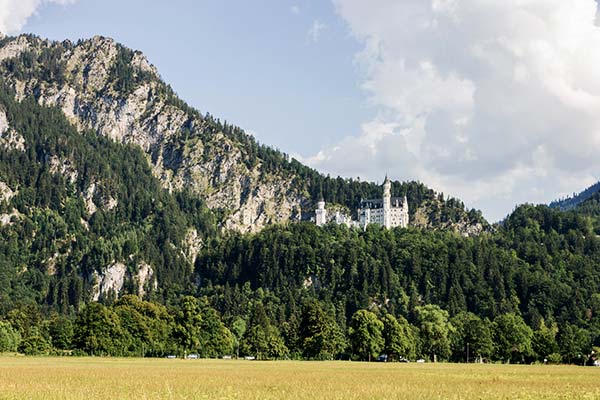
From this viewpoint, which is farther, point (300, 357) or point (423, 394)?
point (300, 357)

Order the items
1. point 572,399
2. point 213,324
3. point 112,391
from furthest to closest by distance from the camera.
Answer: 1. point 213,324
2. point 112,391
3. point 572,399

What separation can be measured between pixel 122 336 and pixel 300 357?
41376 millimetres

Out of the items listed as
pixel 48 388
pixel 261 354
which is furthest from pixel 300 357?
pixel 48 388

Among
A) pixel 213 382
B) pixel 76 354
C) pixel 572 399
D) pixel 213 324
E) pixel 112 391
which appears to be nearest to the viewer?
pixel 572 399

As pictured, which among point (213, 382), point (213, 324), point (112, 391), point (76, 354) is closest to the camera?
point (112, 391)

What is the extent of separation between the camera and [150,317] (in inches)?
7057

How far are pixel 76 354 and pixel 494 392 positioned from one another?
4595 inches

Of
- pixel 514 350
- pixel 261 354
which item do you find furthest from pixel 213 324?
pixel 514 350

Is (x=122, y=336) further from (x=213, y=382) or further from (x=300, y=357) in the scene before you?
(x=213, y=382)

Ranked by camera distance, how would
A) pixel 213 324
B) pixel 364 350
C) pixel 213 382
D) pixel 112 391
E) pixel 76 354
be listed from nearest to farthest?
pixel 112 391
pixel 213 382
pixel 76 354
pixel 364 350
pixel 213 324

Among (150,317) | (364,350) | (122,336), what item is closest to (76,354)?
(122,336)

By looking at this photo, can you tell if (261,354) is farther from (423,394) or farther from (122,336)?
(423,394)

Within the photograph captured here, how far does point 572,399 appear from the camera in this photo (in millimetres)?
47250

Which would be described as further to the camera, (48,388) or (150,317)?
(150,317)
